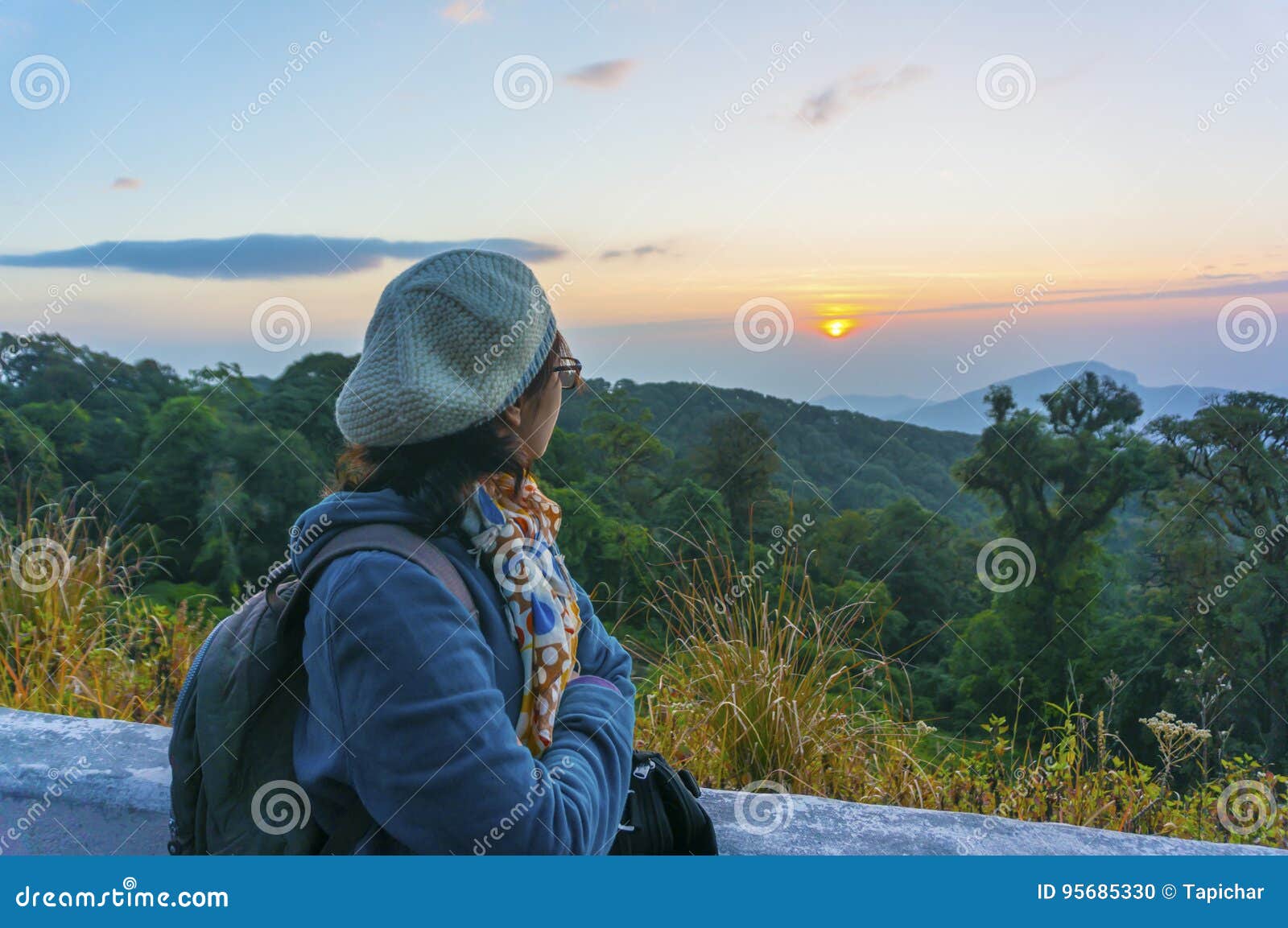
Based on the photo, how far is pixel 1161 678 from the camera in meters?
10.1

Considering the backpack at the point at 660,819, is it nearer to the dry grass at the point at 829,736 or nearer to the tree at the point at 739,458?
the dry grass at the point at 829,736

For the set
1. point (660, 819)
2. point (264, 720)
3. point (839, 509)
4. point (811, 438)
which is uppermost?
point (811, 438)

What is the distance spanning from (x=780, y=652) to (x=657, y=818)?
1.89m

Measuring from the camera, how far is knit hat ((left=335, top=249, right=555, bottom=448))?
1238mm

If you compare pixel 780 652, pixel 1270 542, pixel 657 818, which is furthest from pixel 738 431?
pixel 1270 542

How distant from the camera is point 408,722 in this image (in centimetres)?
107

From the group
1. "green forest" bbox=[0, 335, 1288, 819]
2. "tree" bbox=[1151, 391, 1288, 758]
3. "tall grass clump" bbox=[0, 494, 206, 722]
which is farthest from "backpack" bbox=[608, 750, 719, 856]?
"tree" bbox=[1151, 391, 1288, 758]

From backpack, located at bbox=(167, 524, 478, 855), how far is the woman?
0.08 ft

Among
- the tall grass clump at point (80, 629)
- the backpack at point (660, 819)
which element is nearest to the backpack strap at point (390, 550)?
the backpack at point (660, 819)

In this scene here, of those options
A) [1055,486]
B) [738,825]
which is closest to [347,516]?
[738,825]

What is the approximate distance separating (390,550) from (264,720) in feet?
1.01

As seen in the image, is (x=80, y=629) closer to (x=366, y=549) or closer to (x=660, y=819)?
(x=660, y=819)

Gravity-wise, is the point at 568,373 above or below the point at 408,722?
above

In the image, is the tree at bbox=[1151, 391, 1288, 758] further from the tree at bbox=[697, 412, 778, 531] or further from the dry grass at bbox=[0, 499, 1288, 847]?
the dry grass at bbox=[0, 499, 1288, 847]
